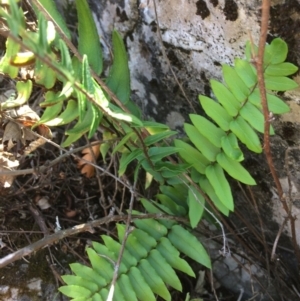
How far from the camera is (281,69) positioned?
1.26 metres

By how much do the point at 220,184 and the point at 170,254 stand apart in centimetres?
29

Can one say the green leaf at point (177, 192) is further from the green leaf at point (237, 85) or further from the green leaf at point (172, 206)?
the green leaf at point (237, 85)

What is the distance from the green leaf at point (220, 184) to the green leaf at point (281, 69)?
→ 1.14ft

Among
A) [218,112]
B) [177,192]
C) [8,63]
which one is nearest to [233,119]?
[218,112]

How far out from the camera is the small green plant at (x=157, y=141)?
1282 millimetres

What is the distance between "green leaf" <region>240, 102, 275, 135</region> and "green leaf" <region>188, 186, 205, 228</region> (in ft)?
1.02

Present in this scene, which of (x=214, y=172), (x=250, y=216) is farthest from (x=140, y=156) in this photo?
(x=250, y=216)

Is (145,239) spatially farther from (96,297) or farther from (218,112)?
(218,112)

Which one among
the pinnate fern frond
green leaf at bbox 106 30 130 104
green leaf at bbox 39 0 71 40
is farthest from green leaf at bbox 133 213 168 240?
green leaf at bbox 39 0 71 40

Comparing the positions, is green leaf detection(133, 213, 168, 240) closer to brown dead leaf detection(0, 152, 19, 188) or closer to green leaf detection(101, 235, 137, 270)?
green leaf detection(101, 235, 137, 270)

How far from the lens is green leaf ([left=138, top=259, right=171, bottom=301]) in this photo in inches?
58.7

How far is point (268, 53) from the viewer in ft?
4.15

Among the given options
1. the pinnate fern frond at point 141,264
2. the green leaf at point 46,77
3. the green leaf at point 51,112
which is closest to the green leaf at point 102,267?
the pinnate fern frond at point 141,264

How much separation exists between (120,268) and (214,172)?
0.43 metres
